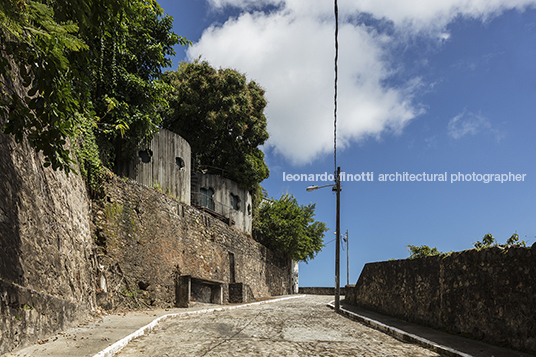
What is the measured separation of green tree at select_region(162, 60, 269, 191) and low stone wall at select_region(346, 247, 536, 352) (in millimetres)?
18667

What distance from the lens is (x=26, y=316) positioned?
5977 millimetres

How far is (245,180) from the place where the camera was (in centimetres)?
3005

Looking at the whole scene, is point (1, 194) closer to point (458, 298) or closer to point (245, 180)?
point (458, 298)

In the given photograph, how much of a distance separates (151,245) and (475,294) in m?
11.7

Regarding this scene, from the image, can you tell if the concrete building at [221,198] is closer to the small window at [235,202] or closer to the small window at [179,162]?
the small window at [235,202]

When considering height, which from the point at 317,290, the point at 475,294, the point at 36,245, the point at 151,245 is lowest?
the point at 317,290

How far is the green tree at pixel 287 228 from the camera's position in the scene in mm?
33156

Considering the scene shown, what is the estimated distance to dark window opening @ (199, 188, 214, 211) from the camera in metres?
27.1

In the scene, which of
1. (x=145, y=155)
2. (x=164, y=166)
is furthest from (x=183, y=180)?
(x=145, y=155)

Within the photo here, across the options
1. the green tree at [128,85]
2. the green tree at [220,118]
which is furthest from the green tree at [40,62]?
the green tree at [220,118]

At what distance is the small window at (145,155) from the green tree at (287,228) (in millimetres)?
14736

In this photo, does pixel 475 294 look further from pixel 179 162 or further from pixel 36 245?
pixel 179 162

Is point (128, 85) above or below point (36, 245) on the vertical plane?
above

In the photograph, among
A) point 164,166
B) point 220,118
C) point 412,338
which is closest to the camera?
point 412,338
